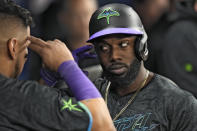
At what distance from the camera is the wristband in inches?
126

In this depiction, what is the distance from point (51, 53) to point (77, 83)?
12.4 inches

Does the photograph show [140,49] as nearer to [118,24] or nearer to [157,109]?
[118,24]

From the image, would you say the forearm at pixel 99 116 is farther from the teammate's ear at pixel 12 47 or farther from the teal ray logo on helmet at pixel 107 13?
the teal ray logo on helmet at pixel 107 13

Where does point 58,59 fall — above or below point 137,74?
above

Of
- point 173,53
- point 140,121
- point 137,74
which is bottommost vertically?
point 173,53

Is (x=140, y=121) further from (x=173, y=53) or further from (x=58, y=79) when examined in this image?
(x=173, y=53)

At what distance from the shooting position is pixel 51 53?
337cm

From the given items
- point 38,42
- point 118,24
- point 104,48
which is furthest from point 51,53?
point 118,24

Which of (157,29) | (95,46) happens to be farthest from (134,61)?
(157,29)

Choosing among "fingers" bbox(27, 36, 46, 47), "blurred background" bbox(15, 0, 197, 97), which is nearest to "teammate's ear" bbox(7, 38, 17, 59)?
"fingers" bbox(27, 36, 46, 47)

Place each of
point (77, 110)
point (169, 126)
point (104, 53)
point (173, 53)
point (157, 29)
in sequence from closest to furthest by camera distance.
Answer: point (77, 110) → point (169, 126) → point (104, 53) → point (173, 53) → point (157, 29)

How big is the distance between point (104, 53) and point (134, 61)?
250 millimetres

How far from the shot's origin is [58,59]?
3.36 m

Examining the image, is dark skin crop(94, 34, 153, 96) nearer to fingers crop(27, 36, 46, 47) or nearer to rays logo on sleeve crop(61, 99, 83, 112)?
fingers crop(27, 36, 46, 47)
